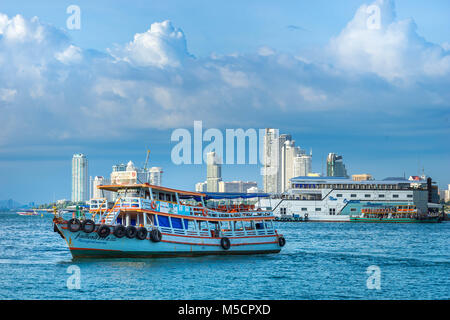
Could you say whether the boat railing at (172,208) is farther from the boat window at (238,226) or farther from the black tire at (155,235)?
the black tire at (155,235)

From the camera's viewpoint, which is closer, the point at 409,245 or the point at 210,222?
the point at 210,222

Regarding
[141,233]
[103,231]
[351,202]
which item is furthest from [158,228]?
[351,202]

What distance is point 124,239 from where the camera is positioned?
44.5 metres

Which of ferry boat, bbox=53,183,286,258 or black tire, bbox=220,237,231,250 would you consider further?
black tire, bbox=220,237,231,250

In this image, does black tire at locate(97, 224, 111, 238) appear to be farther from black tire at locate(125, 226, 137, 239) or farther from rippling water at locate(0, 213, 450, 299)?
rippling water at locate(0, 213, 450, 299)

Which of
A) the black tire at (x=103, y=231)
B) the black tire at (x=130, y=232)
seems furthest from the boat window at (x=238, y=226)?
the black tire at (x=103, y=231)

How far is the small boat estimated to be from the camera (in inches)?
5344

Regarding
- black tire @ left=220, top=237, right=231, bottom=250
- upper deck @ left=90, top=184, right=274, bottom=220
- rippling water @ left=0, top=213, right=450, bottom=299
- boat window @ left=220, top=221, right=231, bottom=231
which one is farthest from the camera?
boat window @ left=220, top=221, right=231, bottom=231

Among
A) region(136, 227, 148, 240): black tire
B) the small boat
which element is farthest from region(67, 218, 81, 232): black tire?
the small boat

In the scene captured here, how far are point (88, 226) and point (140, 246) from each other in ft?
13.0

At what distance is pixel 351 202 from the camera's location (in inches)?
5507
